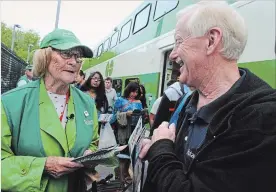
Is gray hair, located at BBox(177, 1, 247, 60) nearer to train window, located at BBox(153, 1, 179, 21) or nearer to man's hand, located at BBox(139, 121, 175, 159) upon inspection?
man's hand, located at BBox(139, 121, 175, 159)

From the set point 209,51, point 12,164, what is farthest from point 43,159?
point 209,51

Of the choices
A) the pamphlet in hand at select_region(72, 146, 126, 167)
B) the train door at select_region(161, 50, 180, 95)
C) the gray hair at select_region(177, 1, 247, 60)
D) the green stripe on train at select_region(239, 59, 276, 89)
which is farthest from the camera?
the train door at select_region(161, 50, 180, 95)

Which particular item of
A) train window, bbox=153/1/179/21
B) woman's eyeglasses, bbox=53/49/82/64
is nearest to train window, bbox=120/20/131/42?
train window, bbox=153/1/179/21

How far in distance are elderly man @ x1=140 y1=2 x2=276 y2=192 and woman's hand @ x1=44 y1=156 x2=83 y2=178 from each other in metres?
0.53

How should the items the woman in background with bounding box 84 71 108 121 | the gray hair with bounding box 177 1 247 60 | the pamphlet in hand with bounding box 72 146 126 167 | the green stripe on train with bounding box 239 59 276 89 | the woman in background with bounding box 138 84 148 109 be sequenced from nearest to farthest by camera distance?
1. the gray hair with bounding box 177 1 247 60
2. the pamphlet in hand with bounding box 72 146 126 167
3. the green stripe on train with bounding box 239 59 276 89
4. the woman in background with bounding box 84 71 108 121
5. the woman in background with bounding box 138 84 148 109

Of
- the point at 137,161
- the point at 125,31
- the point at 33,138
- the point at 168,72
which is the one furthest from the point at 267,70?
the point at 125,31

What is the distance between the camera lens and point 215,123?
1.28 metres

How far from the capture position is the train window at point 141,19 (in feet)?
24.4

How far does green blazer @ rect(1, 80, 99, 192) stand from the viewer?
180 centimetres

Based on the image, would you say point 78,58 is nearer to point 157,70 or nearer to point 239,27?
point 239,27

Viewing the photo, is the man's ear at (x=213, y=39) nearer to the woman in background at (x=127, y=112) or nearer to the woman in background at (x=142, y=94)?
the woman in background at (x=127, y=112)

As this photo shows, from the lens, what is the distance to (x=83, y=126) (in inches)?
82.6

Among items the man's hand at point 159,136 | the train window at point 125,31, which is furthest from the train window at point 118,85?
the man's hand at point 159,136

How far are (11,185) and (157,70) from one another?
4.32 m
